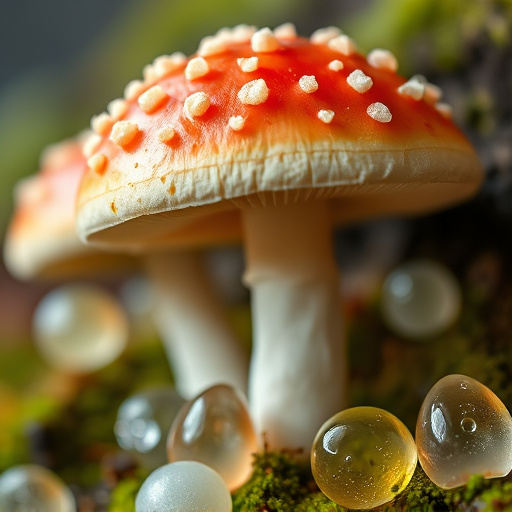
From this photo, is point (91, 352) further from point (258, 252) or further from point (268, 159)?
point (268, 159)

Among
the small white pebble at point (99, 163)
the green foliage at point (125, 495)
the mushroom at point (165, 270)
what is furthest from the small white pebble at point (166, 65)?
the green foliage at point (125, 495)

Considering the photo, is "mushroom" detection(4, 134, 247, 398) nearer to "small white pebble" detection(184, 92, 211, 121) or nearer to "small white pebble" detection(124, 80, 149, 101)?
"small white pebble" detection(124, 80, 149, 101)

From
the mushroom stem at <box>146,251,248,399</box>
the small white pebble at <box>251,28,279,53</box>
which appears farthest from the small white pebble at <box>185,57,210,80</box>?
the mushroom stem at <box>146,251,248,399</box>

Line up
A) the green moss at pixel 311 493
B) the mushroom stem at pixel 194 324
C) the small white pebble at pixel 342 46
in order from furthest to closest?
the mushroom stem at pixel 194 324
the small white pebble at pixel 342 46
the green moss at pixel 311 493

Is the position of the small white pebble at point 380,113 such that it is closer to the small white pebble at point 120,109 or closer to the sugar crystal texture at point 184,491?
the small white pebble at point 120,109

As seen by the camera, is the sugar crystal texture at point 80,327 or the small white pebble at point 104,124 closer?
the small white pebble at point 104,124

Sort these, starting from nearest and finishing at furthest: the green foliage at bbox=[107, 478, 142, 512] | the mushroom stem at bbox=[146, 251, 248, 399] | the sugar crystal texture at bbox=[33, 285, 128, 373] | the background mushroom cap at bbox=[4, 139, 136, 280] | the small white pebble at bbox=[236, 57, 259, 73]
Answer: the small white pebble at bbox=[236, 57, 259, 73] → the green foliage at bbox=[107, 478, 142, 512] → the background mushroom cap at bbox=[4, 139, 136, 280] → the mushroom stem at bbox=[146, 251, 248, 399] → the sugar crystal texture at bbox=[33, 285, 128, 373]

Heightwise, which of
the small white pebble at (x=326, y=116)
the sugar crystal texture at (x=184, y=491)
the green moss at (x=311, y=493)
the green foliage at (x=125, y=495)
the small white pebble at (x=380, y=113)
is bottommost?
the green foliage at (x=125, y=495)

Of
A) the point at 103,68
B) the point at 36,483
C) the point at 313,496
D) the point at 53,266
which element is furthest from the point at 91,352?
the point at 103,68
